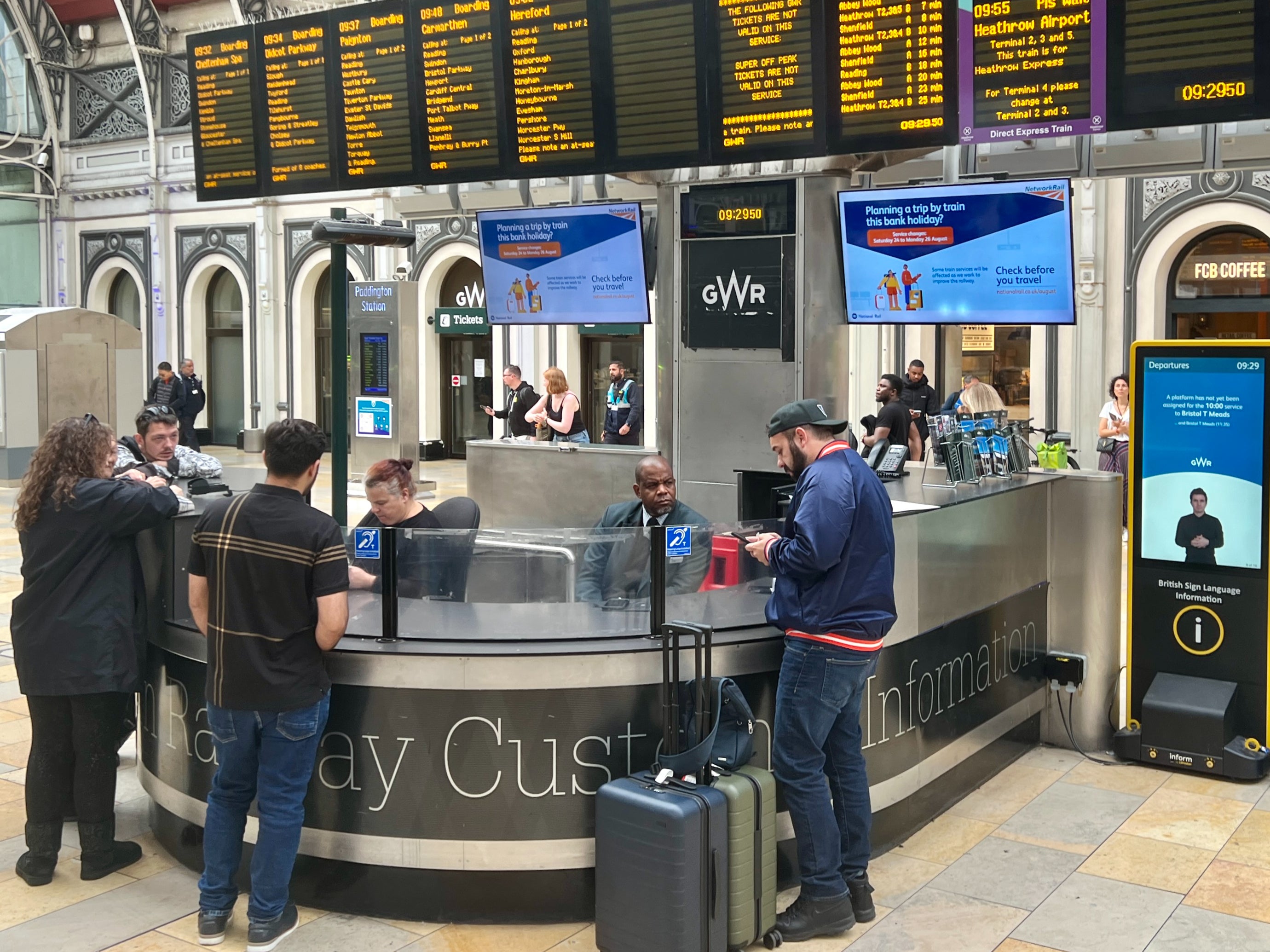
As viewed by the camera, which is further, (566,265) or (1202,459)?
(566,265)

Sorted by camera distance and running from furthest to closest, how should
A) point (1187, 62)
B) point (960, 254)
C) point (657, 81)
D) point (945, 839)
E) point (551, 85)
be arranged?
point (551, 85) < point (960, 254) < point (657, 81) < point (1187, 62) < point (945, 839)

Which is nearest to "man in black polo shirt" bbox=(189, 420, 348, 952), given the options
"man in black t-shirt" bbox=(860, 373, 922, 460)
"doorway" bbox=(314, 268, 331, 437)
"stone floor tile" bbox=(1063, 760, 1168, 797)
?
"stone floor tile" bbox=(1063, 760, 1168, 797)

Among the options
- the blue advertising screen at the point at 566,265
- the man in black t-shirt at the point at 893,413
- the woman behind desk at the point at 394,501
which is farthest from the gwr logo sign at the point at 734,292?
the man in black t-shirt at the point at 893,413

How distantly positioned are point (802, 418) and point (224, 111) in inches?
219

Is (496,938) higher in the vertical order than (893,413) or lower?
lower

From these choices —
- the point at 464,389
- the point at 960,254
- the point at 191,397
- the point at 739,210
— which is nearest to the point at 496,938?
the point at 739,210

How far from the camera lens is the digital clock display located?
7.01 m

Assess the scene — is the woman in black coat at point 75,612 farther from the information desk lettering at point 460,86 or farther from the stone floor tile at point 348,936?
the information desk lettering at point 460,86

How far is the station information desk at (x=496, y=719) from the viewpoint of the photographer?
14.8ft

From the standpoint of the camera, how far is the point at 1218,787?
6031 millimetres

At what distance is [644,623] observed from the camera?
470 cm

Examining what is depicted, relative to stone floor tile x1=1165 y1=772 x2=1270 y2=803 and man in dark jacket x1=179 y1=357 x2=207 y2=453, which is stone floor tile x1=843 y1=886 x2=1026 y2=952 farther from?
man in dark jacket x1=179 y1=357 x2=207 y2=453

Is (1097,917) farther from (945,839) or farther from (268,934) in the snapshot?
(268,934)

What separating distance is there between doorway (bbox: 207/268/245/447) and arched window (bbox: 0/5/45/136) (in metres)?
5.11
